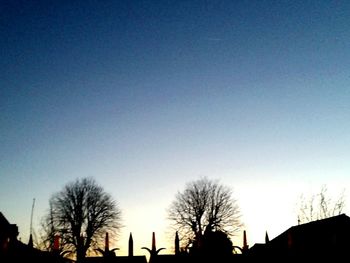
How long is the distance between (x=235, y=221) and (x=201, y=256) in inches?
1017

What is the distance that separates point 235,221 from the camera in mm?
56688

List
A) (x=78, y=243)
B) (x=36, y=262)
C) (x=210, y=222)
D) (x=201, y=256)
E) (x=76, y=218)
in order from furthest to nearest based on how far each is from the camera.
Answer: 1. (x=210, y=222)
2. (x=76, y=218)
3. (x=78, y=243)
4. (x=201, y=256)
5. (x=36, y=262)

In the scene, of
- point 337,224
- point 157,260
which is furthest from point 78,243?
point 337,224

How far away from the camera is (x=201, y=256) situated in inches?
1272

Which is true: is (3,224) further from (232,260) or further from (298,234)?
(298,234)

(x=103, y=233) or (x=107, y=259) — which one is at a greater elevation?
(x=103, y=233)

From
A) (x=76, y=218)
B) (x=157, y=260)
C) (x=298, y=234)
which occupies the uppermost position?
(x=76, y=218)

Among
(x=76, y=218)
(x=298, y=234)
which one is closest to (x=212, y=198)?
(x=76, y=218)

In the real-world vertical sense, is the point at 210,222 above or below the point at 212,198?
below

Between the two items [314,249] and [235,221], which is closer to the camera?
[314,249]

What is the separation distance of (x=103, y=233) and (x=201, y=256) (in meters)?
25.3

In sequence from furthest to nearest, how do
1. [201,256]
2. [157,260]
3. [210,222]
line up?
1. [210,222]
2. [157,260]
3. [201,256]

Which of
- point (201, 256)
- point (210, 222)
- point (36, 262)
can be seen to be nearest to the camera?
point (36, 262)

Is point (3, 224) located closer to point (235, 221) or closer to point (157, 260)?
point (157, 260)
